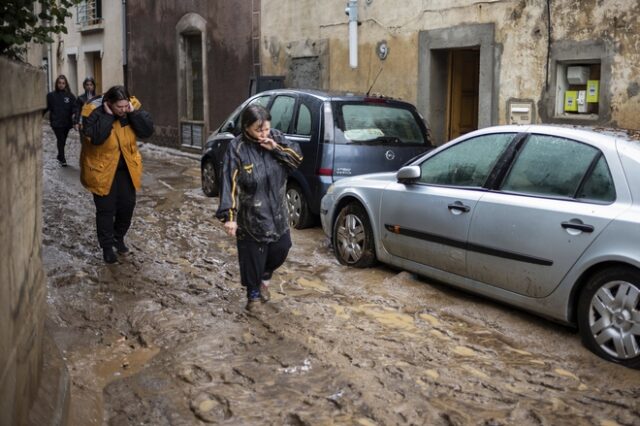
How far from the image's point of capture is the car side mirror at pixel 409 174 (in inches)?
244

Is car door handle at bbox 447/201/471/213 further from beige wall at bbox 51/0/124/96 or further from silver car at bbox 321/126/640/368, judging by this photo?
beige wall at bbox 51/0/124/96

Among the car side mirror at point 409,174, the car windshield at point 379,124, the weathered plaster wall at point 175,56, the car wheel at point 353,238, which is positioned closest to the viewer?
the car side mirror at point 409,174

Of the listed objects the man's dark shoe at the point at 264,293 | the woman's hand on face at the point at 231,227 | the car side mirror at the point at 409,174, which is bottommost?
the man's dark shoe at the point at 264,293

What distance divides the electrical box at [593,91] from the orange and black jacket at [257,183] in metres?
4.80

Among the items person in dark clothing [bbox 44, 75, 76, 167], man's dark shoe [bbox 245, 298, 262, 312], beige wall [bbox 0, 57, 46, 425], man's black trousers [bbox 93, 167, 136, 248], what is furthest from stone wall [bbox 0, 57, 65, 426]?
person in dark clothing [bbox 44, 75, 76, 167]

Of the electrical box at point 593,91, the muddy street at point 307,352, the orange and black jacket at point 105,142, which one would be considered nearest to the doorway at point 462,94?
the electrical box at point 593,91

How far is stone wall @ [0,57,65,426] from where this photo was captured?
2.90m

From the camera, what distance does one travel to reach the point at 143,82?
2000cm

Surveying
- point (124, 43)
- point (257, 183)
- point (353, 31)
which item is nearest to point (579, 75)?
point (353, 31)

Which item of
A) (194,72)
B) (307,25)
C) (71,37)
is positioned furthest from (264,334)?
(71,37)

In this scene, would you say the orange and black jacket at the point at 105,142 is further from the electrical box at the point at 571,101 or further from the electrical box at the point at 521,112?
the electrical box at the point at 571,101

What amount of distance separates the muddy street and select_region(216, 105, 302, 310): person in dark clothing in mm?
414

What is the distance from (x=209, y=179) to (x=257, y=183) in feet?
18.9

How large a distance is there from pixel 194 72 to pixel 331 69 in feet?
19.9
